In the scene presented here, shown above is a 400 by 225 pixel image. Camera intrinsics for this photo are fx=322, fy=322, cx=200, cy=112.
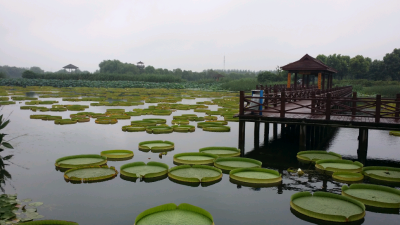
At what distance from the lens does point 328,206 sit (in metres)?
6.67

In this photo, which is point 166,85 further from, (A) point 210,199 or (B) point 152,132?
(A) point 210,199

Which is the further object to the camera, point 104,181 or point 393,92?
point 393,92

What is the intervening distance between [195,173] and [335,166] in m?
4.06

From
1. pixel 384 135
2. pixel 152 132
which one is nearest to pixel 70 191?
pixel 152 132

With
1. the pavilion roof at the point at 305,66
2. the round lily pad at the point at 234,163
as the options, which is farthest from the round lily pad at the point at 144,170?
the pavilion roof at the point at 305,66

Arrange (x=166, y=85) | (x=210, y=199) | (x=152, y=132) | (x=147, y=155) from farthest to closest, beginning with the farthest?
(x=166, y=85), (x=152, y=132), (x=147, y=155), (x=210, y=199)

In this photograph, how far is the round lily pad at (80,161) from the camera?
30.1 ft

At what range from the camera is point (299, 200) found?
694cm

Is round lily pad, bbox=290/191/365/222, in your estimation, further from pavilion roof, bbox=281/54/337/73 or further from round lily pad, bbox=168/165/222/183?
pavilion roof, bbox=281/54/337/73

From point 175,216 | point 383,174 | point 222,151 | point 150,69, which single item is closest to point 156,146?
point 222,151

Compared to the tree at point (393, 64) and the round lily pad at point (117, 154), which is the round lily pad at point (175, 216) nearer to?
the round lily pad at point (117, 154)

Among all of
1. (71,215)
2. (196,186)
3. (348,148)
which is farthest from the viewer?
(348,148)

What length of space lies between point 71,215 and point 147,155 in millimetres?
4640

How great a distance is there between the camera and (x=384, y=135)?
15984 millimetres
